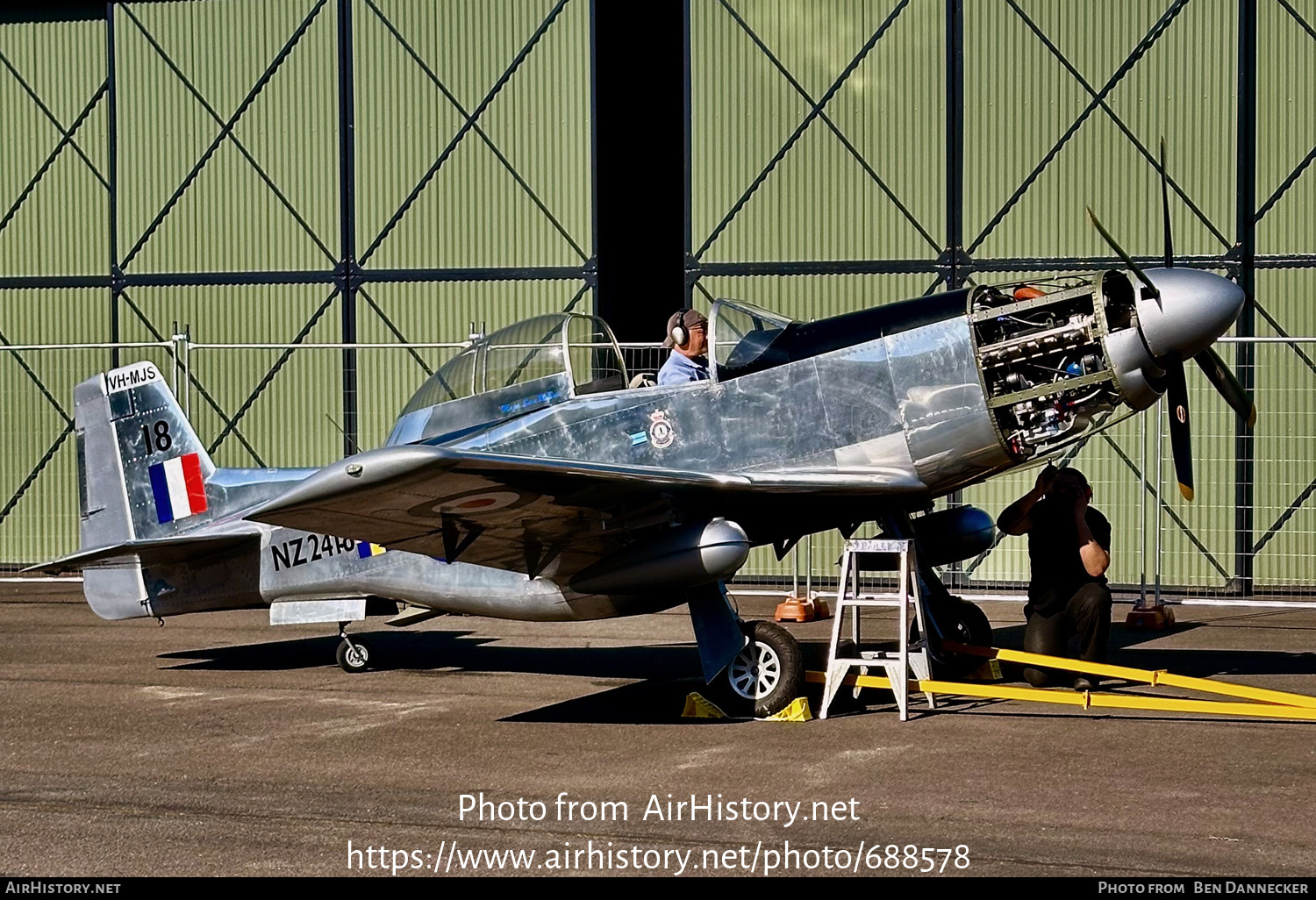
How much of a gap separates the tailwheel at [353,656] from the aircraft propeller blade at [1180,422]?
19.1ft

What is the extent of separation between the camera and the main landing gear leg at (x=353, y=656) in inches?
425

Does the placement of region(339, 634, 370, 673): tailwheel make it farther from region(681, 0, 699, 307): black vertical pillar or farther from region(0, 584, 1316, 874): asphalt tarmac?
region(681, 0, 699, 307): black vertical pillar

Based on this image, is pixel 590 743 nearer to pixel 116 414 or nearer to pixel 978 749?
pixel 978 749

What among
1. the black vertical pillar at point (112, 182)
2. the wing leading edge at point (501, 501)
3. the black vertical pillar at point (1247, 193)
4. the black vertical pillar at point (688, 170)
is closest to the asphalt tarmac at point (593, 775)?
the wing leading edge at point (501, 501)

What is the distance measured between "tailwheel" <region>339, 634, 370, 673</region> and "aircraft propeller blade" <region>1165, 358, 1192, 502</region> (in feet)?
19.1

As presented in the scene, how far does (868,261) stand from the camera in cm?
1642

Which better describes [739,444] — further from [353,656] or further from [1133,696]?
[353,656]

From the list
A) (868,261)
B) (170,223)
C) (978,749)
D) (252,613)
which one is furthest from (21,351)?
(978,749)

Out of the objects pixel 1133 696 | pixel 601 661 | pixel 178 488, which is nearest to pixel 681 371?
pixel 601 661

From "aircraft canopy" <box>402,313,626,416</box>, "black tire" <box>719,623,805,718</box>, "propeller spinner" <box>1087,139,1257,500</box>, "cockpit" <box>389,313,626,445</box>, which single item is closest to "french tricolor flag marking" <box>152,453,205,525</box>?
"cockpit" <box>389,313,626,445</box>

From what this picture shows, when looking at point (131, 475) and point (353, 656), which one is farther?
point (131, 475)

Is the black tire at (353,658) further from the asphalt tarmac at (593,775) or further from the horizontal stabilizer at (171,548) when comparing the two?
the horizontal stabilizer at (171,548)

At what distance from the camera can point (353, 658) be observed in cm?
1080

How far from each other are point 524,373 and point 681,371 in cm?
103
